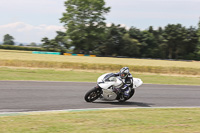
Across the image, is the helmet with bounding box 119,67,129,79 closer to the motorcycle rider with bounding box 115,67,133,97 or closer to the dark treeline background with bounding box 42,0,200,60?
the motorcycle rider with bounding box 115,67,133,97

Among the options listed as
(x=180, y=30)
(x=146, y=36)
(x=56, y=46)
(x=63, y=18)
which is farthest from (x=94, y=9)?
(x=180, y=30)

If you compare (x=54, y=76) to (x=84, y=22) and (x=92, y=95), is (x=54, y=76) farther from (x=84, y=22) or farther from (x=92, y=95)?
(x=84, y=22)

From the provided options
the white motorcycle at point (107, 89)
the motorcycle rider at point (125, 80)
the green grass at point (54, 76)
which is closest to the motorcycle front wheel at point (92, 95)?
the white motorcycle at point (107, 89)

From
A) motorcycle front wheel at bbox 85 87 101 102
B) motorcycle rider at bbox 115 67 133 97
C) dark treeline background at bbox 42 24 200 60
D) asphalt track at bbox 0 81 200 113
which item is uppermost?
dark treeline background at bbox 42 24 200 60

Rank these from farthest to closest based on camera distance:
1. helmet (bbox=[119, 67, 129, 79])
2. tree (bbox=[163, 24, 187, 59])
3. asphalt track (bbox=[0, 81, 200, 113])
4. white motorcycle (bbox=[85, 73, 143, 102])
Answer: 1. tree (bbox=[163, 24, 187, 59])
2. helmet (bbox=[119, 67, 129, 79])
3. white motorcycle (bbox=[85, 73, 143, 102])
4. asphalt track (bbox=[0, 81, 200, 113])

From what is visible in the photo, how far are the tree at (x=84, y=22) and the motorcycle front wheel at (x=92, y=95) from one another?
175ft

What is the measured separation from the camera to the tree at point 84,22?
65.1 metres

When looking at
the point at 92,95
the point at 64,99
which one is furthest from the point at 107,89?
the point at 64,99

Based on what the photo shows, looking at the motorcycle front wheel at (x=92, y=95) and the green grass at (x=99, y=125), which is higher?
the motorcycle front wheel at (x=92, y=95)

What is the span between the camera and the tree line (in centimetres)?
6575

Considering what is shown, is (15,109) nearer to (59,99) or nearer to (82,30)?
(59,99)

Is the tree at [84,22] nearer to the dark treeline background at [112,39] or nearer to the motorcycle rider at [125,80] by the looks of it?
the dark treeline background at [112,39]

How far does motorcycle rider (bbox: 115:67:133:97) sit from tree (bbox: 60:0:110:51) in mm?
→ 53070

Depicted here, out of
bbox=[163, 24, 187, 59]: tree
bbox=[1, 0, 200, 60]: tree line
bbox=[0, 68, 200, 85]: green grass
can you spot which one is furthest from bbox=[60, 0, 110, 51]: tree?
bbox=[0, 68, 200, 85]: green grass
